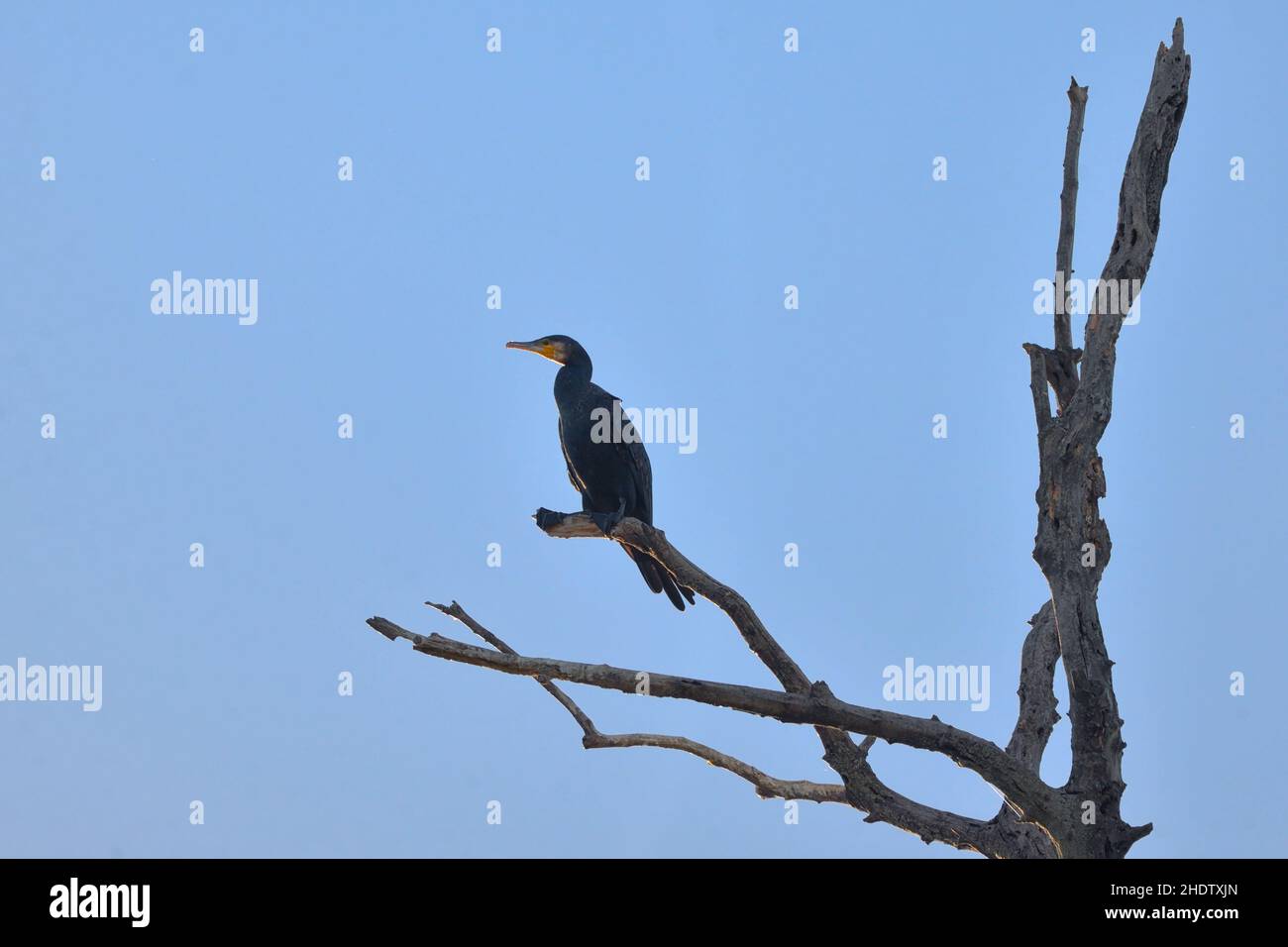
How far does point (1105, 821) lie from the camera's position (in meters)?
7.46

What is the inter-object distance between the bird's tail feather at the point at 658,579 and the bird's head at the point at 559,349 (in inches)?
78.6

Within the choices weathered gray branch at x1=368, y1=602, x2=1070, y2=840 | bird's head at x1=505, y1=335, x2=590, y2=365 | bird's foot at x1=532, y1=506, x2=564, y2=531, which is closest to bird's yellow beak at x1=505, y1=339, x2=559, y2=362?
bird's head at x1=505, y1=335, x2=590, y2=365

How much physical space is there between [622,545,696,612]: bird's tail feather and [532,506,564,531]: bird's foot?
504 millimetres

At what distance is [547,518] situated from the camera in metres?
→ 9.12

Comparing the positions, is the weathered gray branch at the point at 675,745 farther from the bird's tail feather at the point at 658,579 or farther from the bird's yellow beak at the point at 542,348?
the bird's yellow beak at the point at 542,348

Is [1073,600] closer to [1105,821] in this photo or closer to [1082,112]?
[1105,821]

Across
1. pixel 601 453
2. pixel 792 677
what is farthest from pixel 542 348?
pixel 792 677

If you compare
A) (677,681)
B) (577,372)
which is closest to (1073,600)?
(677,681)

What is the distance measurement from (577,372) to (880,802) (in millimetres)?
4028

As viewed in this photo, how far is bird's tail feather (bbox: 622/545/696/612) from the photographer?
9305mm

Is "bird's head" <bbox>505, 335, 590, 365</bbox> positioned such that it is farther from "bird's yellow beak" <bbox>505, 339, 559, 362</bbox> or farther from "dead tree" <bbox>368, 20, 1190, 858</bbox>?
"dead tree" <bbox>368, 20, 1190, 858</bbox>

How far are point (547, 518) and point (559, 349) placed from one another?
7.05 feet

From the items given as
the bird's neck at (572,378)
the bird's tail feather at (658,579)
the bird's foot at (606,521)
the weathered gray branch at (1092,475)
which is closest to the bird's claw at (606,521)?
the bird's foot at (606,521)

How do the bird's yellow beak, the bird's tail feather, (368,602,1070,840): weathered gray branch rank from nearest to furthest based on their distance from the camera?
(368,602,1070,840): weathered gray branch
the bird's tail feather
the bird's yellow beak
